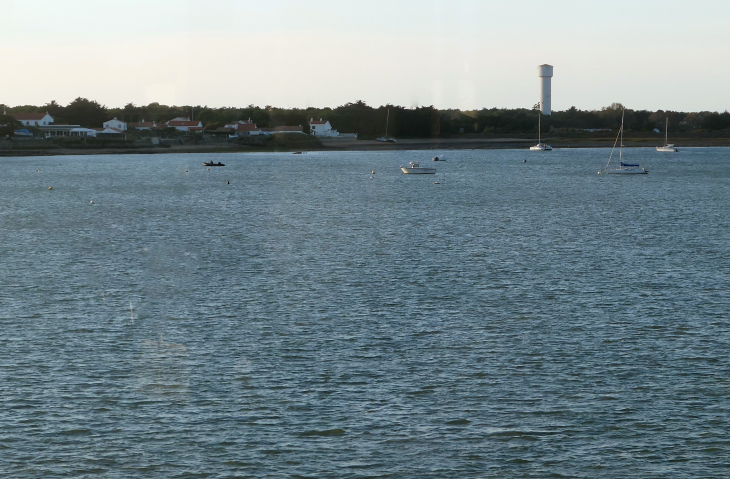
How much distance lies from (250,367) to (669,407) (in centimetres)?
1451

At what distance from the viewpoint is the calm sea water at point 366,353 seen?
2406 cm

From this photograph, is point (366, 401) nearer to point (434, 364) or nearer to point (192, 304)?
point (434, 364)

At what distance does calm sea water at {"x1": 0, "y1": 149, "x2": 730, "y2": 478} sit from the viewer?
24062 millimetres

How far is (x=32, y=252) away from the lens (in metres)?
63.7

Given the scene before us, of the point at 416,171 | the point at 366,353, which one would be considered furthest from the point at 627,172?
the point at 366,353

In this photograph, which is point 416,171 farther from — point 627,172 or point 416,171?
point 627,172

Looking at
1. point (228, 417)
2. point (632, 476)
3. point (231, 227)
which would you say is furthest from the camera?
point (231, 227)

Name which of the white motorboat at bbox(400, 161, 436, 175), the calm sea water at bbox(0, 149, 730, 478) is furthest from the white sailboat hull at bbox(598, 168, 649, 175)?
the calm sea water at bbox(0, 149, 730, 478)

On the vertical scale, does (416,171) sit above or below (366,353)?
above

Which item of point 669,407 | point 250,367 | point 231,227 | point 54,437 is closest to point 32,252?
point 231,227

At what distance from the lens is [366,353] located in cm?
3381

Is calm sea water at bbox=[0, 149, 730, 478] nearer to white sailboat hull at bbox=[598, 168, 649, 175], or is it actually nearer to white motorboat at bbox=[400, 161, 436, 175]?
white sailboat hull at bbox=[598, 168, 649, 175]

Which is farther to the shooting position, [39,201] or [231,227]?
[39,201]

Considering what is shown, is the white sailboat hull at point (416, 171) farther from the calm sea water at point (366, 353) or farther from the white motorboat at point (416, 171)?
the calm sea water at point (366, 353)
